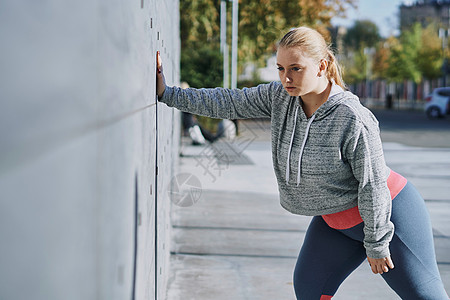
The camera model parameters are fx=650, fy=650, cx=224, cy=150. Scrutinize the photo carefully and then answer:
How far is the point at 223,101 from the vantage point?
2.95 metres

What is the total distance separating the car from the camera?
110 ft

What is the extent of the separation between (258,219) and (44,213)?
263 inches

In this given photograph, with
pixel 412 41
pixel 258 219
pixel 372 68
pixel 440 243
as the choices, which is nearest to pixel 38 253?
pixel 440 243

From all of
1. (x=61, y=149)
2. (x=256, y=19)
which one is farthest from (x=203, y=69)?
(x=61, y=149)

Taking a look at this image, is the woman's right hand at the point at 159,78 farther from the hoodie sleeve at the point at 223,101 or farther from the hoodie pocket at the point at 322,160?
the hoodie pocket at the point at 322,160

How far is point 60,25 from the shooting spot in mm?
725

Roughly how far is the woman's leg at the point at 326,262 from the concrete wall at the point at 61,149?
1.64 m

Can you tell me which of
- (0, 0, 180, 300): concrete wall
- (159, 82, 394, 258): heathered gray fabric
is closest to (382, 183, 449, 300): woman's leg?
(159, 82, 394, 258): heathered gray fabric

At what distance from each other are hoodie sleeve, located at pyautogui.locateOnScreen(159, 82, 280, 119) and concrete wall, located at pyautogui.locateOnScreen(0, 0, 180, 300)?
1.52 meters

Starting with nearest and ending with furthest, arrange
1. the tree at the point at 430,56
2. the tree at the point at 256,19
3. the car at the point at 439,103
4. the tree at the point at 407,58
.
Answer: the tree at the point at 256,19, the car at the point at 439,103, the tree at the point at 430,56, the tree at the point at 407,58

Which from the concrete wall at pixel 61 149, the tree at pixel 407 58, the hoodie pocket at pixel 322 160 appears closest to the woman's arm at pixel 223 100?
the hoodie pocket at pixel 322 160

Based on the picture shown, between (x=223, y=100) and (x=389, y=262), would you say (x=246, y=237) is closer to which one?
(x=223, y=100)

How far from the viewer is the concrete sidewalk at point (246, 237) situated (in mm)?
4754

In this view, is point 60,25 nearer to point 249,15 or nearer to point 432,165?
point 432,165
